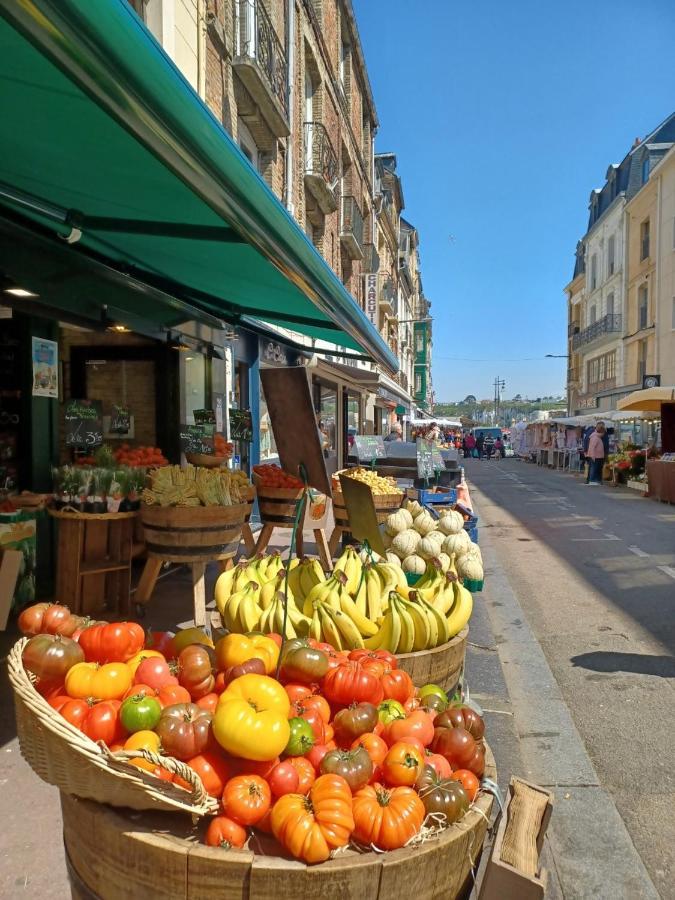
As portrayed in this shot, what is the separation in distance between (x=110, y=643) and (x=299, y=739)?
71cm

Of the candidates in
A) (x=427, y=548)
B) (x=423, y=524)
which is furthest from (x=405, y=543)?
(x=423, y=524)

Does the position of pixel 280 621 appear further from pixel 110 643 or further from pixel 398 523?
pixel 398 523

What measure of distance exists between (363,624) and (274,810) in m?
1.27

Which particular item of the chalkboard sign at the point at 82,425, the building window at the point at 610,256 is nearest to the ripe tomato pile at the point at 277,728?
the chalkboard sign at the point at 82,425

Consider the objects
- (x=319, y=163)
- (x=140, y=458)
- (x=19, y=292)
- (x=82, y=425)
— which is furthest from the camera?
(x=319, y=163)

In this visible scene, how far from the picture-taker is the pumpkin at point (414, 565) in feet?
15.0

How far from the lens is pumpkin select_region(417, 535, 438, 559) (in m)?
4.77

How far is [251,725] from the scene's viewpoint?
158 centimetres

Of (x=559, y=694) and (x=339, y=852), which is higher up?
(x=339, y=852)

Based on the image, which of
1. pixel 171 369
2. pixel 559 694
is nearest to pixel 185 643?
pixel 559 694

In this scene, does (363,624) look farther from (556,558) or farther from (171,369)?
(556,558)

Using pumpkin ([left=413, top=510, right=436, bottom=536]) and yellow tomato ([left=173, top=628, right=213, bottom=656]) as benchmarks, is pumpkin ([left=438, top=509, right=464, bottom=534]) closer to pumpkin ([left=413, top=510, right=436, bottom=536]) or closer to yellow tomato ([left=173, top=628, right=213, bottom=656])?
pumpkin ([left=413, top=510, right=436, bottom=536])

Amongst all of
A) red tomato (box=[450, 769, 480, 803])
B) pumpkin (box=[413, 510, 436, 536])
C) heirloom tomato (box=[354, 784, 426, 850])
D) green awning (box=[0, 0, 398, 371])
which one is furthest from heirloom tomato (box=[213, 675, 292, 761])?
pumpkin (box=[413, 510, 436, 536])

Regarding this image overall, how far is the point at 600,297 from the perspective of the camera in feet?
125
